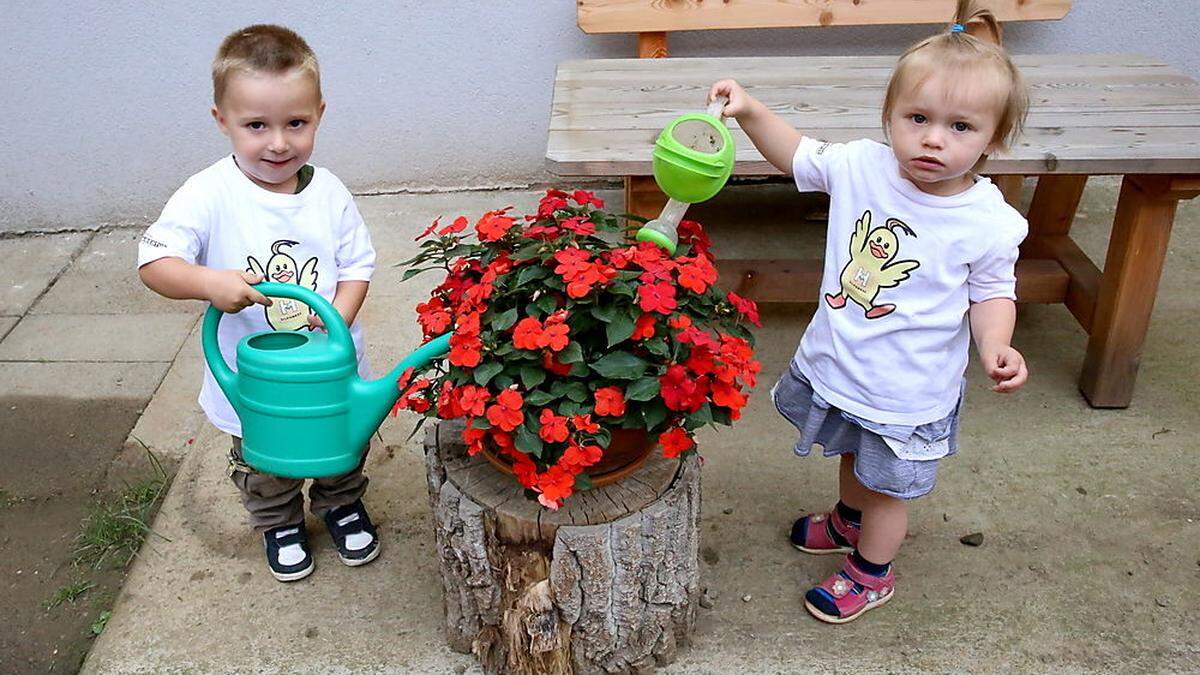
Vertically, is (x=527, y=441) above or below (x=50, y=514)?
above

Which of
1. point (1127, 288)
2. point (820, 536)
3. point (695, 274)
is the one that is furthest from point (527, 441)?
point (1127, 288)

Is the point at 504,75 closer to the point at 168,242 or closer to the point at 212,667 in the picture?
the point at 168,242

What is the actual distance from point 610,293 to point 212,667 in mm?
1222

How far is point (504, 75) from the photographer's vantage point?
411 centimetres

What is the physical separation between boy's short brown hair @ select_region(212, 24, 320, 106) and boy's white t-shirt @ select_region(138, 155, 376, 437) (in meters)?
0.19

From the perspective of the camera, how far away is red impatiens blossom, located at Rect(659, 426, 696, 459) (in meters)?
1.82

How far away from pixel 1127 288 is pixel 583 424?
1.91m

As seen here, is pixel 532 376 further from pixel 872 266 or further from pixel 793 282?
pixel 793 282

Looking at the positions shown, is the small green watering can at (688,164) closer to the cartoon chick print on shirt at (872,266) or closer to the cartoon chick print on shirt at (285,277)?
the cartoon chick print on shirt at (872,266)

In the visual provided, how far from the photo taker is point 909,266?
193cm

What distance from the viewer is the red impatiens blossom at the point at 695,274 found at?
181 centimetres

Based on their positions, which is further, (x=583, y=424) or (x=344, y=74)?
(x=344, y=74)

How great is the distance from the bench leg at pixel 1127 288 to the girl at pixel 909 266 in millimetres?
853

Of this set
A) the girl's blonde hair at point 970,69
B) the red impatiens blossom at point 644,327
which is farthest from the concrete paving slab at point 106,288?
the girl's blonde hair at point 970,69
